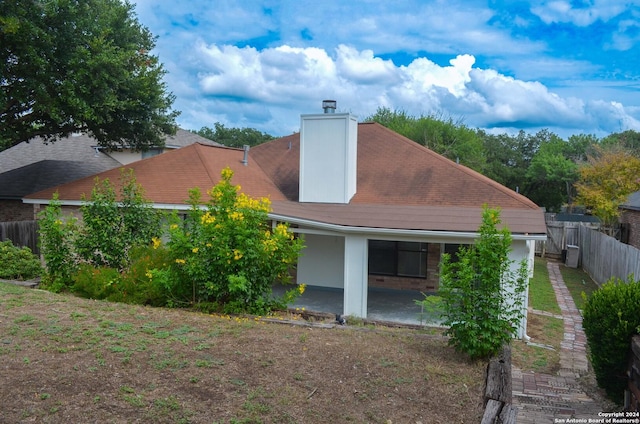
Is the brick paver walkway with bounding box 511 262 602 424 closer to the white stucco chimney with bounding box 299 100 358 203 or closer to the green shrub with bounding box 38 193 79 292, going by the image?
the white stucco chimney with bounding box 299 100 358 203

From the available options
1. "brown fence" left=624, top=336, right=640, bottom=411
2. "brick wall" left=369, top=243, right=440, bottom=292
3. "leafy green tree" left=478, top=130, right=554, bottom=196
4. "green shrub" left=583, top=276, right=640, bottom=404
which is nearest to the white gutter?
"brick wall" left=369, top=243, right=440, bottom=292

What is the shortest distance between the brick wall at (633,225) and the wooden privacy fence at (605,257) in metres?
1.73

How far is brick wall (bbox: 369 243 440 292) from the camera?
15.6 m

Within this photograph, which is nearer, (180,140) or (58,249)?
(58,249)

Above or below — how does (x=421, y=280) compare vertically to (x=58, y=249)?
below

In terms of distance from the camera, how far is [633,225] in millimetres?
21594

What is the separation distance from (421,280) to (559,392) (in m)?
8.52

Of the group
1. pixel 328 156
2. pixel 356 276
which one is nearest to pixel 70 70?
pixel 328 156

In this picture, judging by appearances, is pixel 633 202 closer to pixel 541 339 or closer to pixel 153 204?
pixel 541 339

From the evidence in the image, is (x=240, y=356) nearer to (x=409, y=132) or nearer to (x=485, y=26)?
(x=485, y=26)

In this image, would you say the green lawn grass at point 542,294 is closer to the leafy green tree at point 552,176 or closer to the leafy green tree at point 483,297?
the leafy green tree at point 483,297

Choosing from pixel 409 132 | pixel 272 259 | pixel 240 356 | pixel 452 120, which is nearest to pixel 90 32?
pixel 272 259

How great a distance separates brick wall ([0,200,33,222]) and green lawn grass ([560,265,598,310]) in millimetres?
20114

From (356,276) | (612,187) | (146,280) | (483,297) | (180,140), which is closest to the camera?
(483,297)
